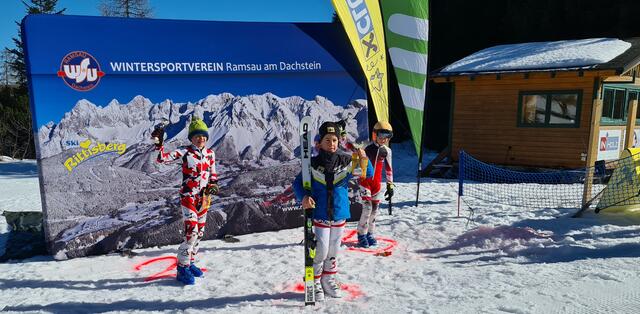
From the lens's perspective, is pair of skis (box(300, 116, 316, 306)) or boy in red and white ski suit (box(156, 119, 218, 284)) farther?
boy in red and white ski suit (box(156, 119, 218, 284))

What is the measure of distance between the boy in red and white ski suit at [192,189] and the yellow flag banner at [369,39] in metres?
2.97

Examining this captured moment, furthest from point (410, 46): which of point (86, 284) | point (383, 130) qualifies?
point (86, 284)

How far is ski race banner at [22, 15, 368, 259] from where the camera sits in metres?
5.45

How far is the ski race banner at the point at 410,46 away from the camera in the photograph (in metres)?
7.07

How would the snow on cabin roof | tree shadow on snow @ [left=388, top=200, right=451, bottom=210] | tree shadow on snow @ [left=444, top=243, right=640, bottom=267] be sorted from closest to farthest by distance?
tree shadow on snow @ [left=444, top=243, right=640, bottom=267]
tree shadow on snow @ [left=388, top=200, right=451, bottom=210]
the snow on cabin roof

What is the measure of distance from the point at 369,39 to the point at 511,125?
882cm

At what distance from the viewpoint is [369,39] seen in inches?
267

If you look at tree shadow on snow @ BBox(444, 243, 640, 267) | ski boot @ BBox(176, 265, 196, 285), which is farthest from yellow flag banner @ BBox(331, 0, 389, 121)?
ski boot @ BBox(176, 265, 196, 285)

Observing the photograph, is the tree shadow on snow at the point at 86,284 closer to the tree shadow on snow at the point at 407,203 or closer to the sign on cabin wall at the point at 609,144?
the tree shadow on snow at the point at 407,203

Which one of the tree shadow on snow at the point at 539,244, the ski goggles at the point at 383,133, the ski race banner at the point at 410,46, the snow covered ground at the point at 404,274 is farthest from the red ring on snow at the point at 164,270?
the ski race banner at the point at 410,46

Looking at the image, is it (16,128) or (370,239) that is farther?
(16,128)

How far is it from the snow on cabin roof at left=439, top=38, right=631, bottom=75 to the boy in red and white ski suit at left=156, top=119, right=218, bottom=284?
11194 mm

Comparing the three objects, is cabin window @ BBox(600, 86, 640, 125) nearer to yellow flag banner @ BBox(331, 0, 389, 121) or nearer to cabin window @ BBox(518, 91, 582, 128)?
cabin window @ BBox(518, 91, 582, 128)

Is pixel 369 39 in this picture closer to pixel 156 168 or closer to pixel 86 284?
pixel 156 168
